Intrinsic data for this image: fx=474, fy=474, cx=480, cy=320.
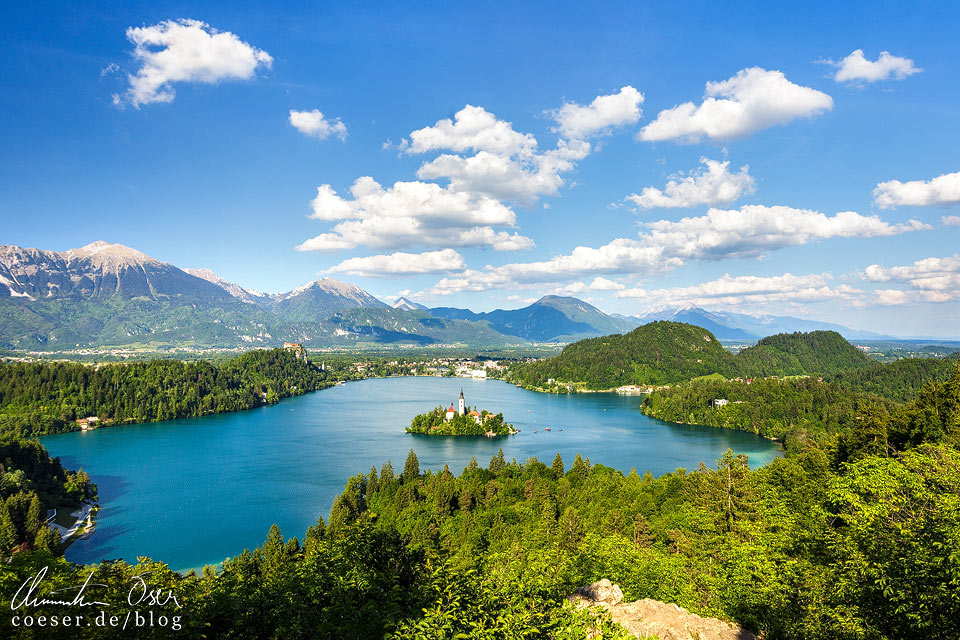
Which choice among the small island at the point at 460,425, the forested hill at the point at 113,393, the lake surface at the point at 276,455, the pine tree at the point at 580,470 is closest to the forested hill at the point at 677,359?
the lake surface at the point at 276,455

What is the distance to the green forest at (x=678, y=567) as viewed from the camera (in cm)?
723

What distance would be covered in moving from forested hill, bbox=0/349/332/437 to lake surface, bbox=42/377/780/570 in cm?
506

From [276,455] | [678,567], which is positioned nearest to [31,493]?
[276,455]

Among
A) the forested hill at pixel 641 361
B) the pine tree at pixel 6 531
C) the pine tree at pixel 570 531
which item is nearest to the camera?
the pine tree at pixel 570 531

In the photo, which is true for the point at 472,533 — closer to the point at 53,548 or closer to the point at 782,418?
the point at 53,548

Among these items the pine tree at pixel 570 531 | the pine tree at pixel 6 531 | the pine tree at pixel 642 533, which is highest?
the pine tree at pixel 642 533

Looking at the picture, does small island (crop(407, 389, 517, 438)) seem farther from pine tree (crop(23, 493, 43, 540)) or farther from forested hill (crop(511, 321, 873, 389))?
forested hill (crop(511, 321, 873, 389))

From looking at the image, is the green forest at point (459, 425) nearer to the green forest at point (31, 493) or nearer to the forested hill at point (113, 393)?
the green forest at point (31, 493)

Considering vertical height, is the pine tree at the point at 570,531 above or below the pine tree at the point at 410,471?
above

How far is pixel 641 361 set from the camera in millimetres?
148125

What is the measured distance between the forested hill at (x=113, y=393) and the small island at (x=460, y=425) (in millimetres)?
48689

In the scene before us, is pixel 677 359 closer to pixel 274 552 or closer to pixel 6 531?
pixel 274 552

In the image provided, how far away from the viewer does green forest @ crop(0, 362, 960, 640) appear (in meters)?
7.23

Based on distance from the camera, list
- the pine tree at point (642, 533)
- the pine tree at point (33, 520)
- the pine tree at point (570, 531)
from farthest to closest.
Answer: the pine tree at point (33, 520) < the pine tree at point (642, 533) < the pine tree at point (570, 531)
